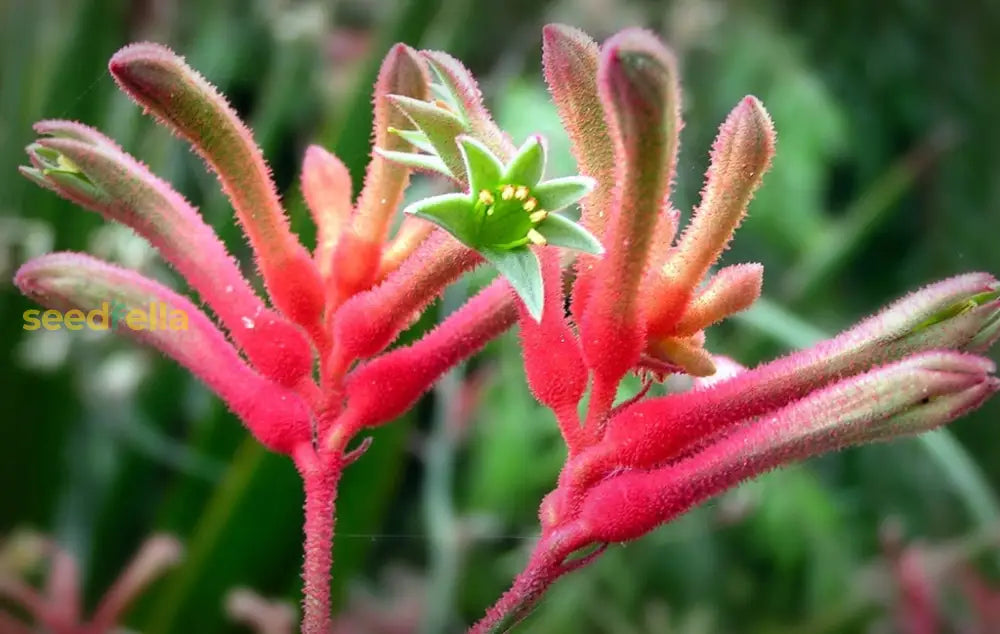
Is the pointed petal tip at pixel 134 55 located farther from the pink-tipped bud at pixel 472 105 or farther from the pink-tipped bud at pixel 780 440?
the pink-tipped bud at pixel 780 440

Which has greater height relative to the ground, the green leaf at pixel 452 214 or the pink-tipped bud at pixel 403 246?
the green leaf at pixel 452 214

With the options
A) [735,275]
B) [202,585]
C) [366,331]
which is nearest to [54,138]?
[366,331]

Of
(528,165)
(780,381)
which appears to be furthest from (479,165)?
(780,381)

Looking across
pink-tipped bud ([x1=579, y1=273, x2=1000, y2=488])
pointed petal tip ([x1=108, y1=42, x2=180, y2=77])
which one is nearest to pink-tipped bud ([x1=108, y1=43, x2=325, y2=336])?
pointed petal tip ([x1=108, y1=42, x2=180, y2=77])

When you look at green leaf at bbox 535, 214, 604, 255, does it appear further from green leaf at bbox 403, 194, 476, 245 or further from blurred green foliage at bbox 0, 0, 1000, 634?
blurred green foliage at bbox 0, 0, 1000, 634

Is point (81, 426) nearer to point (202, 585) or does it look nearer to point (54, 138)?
point (202, 585)

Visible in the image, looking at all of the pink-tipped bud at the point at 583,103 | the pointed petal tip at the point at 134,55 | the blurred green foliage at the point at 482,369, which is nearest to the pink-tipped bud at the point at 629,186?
the pink-tipped bud at the point at 583,103
